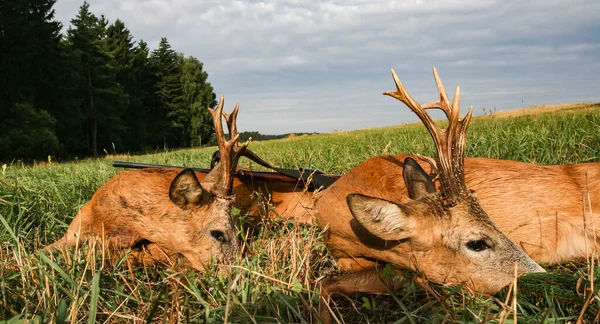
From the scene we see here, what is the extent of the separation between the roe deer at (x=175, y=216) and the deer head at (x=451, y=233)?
1289 millimetres

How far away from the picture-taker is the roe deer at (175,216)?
131 inches

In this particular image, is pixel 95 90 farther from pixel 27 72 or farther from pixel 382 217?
pixel 382 217

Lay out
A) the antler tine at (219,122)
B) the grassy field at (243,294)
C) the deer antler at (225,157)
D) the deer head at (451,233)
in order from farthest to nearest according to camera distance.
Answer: the antler tine at (219,122), the deer antler at (225,157), the deer head at (451,233), the grassy field at (243,294)

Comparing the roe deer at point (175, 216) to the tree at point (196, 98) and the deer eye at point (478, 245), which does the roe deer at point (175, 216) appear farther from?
the tree at point (196, 98)

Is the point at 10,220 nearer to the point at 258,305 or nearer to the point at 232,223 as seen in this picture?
the point at 232,223

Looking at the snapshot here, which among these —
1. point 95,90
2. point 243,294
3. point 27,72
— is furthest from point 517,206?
point 95,90

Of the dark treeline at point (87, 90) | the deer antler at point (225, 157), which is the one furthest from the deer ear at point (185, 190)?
the dark treeline at point (87, 90)

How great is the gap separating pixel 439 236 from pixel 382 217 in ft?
1.34

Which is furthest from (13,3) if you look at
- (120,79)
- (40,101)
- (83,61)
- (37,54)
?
(120,79)

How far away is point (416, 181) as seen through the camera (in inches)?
115

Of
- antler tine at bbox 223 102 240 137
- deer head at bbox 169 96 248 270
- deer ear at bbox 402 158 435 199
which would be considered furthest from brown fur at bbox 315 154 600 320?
antler tine at bbox 223 102 240 137

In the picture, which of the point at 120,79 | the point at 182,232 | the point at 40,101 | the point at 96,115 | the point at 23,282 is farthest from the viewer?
the point at 120,79

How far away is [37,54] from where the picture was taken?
30797 millimetres

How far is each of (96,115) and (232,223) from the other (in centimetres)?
4142
